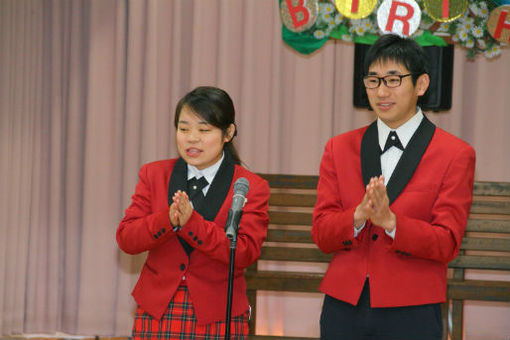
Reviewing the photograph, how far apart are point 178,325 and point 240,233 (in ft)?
1.30

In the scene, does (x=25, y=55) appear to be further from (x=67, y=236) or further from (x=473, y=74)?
(x=473, y=74)

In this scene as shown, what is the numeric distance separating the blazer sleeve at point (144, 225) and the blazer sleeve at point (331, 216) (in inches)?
20.4

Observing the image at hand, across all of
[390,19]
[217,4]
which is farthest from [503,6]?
[217,4]

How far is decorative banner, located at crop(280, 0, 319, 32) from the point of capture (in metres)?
4.04

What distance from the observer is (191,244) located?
6.93 feet

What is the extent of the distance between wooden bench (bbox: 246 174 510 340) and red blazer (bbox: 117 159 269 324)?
1355 millimetres

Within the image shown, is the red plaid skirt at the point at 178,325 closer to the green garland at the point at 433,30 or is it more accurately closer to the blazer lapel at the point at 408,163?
the blazer lapel at the point at 408,163

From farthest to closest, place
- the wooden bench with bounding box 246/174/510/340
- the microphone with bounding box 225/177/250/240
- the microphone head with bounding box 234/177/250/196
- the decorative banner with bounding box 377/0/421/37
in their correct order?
the decorative banner with bounding box 377/0/421/37
the wooden bench with bounding box 246/174/510/340
the microphone head with bounding box 234/177/250/196
the microphone with bounding box 225/177/250/240

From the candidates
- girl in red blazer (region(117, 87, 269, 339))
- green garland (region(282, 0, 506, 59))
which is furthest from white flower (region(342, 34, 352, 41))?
girl in red blazer (region(117, 87, 269, 339))

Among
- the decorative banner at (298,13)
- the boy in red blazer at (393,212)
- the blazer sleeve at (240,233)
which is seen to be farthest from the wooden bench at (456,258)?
the boy in red blazer at (393,212)

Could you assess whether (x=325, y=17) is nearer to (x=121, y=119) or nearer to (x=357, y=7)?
(x=357, y=7)

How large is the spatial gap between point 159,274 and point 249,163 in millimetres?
2110

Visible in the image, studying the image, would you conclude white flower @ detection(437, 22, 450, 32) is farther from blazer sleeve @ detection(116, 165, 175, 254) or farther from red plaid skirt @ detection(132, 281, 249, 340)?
red plaid skirt @ detection(132, 281, 249, 340)

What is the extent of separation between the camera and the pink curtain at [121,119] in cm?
418
